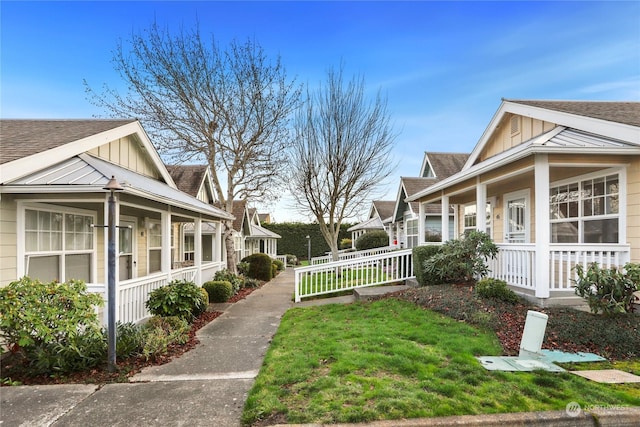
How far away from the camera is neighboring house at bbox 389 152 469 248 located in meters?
18.5

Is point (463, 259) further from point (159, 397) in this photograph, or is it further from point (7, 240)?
point (7, 240)

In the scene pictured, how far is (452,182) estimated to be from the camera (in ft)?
33.4

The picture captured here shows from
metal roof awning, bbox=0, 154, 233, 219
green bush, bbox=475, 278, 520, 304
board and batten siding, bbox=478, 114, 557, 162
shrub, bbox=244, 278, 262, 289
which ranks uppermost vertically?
board and batten siding, bbox=478, 114, 557, 162

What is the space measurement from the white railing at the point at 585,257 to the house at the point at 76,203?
768cm

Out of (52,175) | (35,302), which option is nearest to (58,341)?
(35,302)

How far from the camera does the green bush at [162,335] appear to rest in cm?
553

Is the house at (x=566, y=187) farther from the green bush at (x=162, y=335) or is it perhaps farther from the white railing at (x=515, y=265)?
the green bush at (x=162, y=335)

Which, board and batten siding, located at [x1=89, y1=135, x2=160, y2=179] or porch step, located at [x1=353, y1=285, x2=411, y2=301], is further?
porch step, located at [x1=353, y1=285, x2=411, y2=301]

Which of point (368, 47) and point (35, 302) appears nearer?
point (35, 302)

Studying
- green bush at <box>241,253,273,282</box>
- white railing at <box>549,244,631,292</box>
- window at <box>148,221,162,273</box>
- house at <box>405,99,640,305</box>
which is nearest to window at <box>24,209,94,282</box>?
window at <box>148,221,162,273</box>

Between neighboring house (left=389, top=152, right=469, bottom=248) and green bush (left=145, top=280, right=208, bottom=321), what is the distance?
1162cm

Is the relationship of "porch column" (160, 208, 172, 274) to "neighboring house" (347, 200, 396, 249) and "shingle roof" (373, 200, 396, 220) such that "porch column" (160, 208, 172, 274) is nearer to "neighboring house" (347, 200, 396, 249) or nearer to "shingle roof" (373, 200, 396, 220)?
"neighboring house" (347, 200, 396, 249)

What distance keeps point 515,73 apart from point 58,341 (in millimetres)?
15341

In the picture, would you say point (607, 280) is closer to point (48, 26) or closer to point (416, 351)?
point (416, 351)
